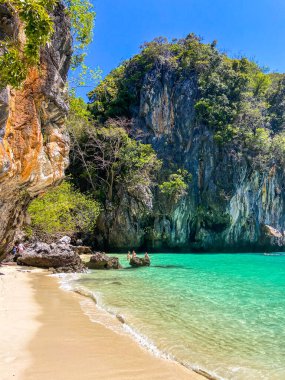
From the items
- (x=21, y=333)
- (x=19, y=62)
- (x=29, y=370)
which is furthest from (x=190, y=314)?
(x=19, y=62)

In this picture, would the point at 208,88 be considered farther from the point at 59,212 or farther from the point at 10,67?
the point at 10,67

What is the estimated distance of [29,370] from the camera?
3.94 m

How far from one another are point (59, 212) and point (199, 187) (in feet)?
50.4

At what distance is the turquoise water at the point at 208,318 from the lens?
4.84 metres

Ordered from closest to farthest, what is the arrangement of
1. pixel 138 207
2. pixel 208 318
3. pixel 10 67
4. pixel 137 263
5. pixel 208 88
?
pixel 10 67 → pixel 208 318 → pixel 137 263 → pixel 138 207 → pixel 208 88

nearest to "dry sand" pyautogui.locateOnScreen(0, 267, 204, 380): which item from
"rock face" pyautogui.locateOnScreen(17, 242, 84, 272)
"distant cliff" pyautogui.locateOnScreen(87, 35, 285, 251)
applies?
"rock face" pyautogui.locateOnScreen(17, 242, 84, 272)

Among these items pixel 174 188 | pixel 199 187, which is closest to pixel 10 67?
pixel 174 188

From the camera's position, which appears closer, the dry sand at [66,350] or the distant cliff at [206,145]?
the dry sand at [66,350]

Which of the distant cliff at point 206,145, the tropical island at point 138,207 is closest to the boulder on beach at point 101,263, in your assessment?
the tropical island at point 138,207

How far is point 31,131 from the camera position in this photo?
741 centimetres

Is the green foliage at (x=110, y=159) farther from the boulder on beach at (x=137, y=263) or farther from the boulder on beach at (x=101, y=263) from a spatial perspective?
the boulder on beach at (x=101, y=263)

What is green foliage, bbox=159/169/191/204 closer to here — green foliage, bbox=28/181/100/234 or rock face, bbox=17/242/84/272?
green foliage, bbox=28/181/100/234

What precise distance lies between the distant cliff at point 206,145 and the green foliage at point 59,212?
5765mm

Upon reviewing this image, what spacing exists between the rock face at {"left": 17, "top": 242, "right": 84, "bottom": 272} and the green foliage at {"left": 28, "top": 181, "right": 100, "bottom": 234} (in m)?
1.44
